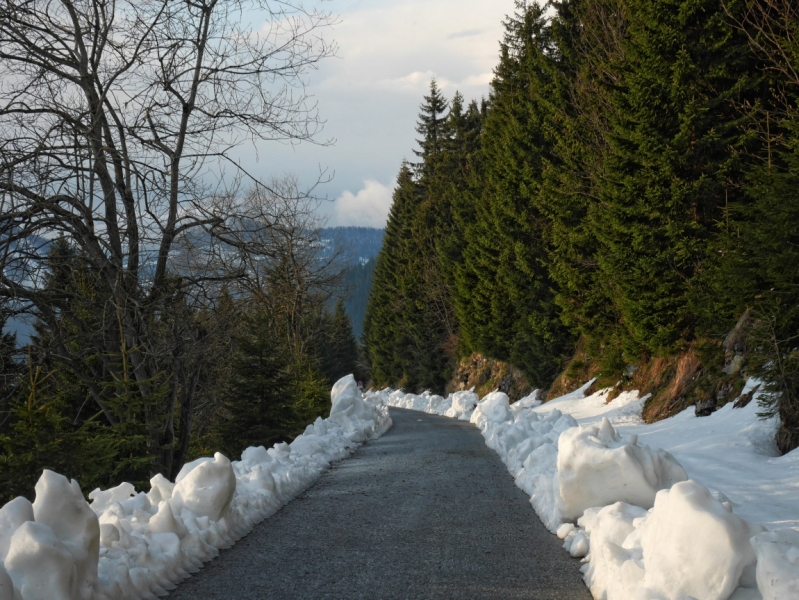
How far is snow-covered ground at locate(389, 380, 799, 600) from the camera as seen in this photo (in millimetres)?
4030

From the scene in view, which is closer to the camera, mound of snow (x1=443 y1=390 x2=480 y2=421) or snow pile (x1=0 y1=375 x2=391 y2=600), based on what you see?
snow pile (x1=0 y1=375 x2=391 y2=600)

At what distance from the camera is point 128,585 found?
455 cm

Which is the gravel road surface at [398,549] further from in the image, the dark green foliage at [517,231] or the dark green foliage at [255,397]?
the dark green foliage at [517,231]

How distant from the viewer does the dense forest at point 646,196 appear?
35.4 feet

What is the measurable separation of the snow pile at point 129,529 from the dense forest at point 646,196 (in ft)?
21.5

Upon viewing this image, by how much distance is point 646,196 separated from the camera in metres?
15.4

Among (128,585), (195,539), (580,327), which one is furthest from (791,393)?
(580,327)

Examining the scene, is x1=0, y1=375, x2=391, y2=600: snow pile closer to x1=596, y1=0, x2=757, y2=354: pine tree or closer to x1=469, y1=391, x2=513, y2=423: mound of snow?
x1=469, y1=391, x2=513, y2=423: mound of snow

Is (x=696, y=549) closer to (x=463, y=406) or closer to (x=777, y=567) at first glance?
(x=777, y=567)

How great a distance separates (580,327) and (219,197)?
14803 mm

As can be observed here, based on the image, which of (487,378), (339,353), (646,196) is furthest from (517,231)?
(339,353)

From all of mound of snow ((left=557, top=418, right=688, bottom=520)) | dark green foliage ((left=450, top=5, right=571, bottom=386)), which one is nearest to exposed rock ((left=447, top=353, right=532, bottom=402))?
dark green foliage ((left=450, top=5, right=571, bottom=386))

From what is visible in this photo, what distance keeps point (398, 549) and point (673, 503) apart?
241cm

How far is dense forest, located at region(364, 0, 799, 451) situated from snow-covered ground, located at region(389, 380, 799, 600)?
3.81 feet
